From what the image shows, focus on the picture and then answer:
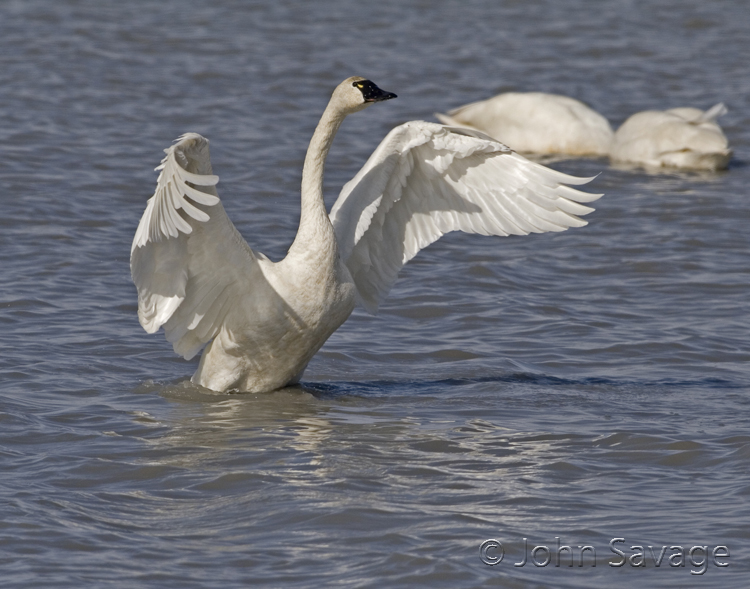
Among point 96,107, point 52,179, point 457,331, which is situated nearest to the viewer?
point 457,331

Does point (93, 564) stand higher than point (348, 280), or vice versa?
point (348, 280)

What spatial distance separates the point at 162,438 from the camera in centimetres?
689

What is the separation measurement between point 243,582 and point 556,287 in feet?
18.9

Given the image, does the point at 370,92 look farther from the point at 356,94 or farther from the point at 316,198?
the point at 316,198

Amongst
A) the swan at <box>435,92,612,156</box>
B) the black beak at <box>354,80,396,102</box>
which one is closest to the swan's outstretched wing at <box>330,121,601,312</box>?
the black beak at <box>354,80,396,102</box>

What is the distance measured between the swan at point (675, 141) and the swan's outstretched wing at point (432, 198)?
268 inches

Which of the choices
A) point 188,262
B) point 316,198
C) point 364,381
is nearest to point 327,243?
point 316,198

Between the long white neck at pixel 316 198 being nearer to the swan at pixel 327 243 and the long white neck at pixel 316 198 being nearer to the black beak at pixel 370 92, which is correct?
the swan at pixel 327 243

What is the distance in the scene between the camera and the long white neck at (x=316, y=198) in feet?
24.2

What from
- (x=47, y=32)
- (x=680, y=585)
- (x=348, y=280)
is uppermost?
(x=47, y=32)

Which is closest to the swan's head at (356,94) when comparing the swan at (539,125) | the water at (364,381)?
the water at (364,381)

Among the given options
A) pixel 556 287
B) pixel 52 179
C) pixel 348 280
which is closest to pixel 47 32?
pixel 52 179

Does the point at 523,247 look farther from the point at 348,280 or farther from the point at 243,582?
the point at 243,582

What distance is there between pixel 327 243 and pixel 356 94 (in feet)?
3.05
